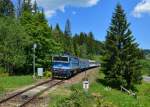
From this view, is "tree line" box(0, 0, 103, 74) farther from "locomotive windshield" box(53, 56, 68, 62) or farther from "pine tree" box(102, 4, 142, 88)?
"locomotive windshield" box(53, 56, 68, 62)

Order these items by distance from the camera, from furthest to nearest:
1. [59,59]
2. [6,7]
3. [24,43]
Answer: [6,7] < [24,43] < [59,59]

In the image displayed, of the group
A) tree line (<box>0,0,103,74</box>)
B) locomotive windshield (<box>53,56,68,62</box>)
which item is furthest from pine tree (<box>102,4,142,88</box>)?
locomotive windshield (<box>53,56,68,62</box>)

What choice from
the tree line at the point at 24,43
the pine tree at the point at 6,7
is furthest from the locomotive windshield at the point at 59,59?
the pine tree at the point at 6,7

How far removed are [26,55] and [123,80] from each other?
14.2 meters

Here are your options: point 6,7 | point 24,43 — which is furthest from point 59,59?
point 6,7

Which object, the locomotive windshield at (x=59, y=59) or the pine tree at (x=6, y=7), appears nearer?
the locomotive windshield at (x=59, y=59)

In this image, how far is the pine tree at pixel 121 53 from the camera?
4751 cm

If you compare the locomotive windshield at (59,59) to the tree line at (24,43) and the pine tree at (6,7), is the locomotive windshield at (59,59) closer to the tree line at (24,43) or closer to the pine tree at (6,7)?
the tree line at (24,43)

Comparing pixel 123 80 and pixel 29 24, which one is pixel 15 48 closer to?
pixel 29 24

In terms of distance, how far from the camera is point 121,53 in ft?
160

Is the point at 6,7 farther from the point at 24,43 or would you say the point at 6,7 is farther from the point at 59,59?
the point at 59,59

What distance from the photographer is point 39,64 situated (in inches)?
2064

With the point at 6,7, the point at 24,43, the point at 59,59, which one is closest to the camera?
the point at 59,59

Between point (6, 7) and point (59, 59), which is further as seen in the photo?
point (6, 7)
